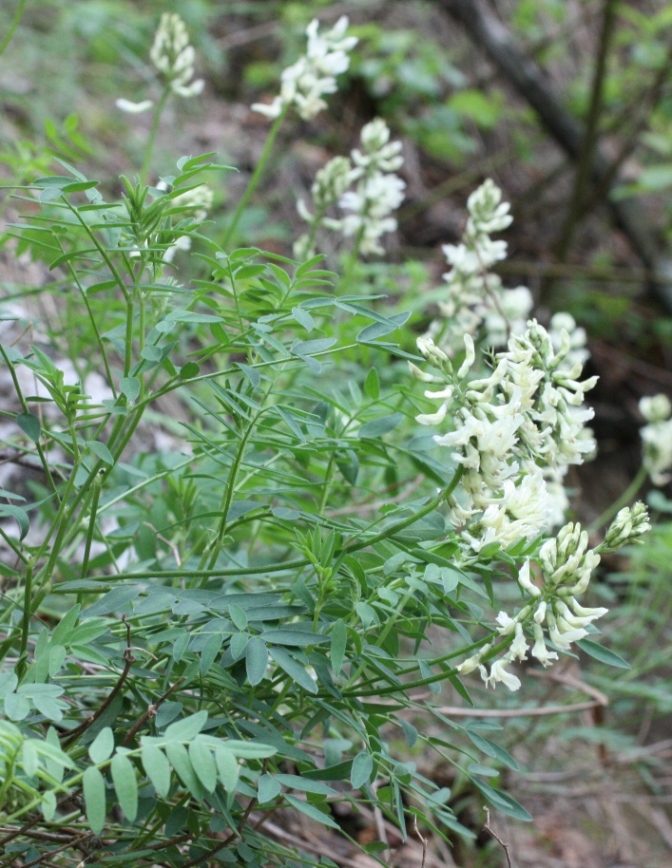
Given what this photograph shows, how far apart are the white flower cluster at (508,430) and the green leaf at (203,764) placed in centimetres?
33

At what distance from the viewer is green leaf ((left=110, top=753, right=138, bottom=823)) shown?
0.65m

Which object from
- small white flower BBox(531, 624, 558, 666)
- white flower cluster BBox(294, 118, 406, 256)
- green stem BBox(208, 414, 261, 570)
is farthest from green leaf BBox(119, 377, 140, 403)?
white flower cluster BBox(294, 118, 406, 256)

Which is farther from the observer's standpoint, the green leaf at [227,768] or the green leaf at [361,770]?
the green leaf at [361,770]

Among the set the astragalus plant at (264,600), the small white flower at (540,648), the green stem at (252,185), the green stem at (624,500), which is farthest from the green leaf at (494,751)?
the green stem at (252,185)

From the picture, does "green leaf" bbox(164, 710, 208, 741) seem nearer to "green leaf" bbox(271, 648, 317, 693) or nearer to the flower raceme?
"green leaf" bbox(271, 648, 317, 693)

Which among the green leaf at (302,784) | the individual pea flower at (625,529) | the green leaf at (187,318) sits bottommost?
the green leaf at (302,784)

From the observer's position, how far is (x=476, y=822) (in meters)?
1.98

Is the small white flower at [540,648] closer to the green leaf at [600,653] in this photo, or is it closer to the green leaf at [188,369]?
the green leaf at [600,653]

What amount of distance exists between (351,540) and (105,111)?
331 centimetres

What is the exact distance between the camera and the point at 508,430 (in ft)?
2.72

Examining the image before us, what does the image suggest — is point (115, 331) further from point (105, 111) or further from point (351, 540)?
point (105, 111)

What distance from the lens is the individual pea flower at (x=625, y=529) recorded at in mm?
875

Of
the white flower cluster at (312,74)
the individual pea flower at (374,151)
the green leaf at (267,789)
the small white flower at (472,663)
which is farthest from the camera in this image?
the individual pea flower at (374,151)

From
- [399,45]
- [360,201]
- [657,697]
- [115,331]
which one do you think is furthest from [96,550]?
[399,45]
